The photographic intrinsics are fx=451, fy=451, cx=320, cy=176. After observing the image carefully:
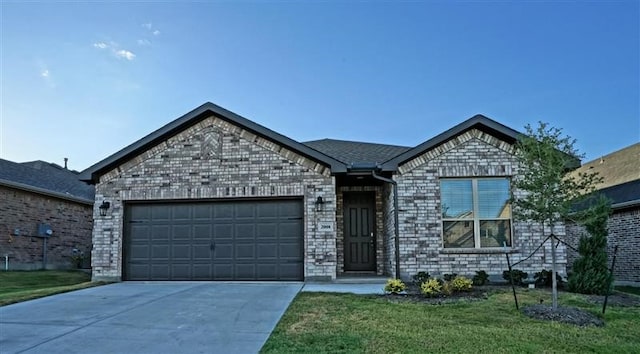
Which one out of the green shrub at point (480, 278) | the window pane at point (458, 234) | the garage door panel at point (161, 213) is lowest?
the green shrub at point (480, 278)

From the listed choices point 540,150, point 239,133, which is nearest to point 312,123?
point 239,133

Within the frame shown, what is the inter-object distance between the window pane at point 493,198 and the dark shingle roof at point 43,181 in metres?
11.3

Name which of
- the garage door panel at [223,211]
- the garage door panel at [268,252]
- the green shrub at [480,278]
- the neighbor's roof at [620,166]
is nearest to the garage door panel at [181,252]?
the garage door panel at [223,211]

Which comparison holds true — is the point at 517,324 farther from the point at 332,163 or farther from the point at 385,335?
the point at 332,163

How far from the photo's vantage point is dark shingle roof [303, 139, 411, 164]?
12320 mm

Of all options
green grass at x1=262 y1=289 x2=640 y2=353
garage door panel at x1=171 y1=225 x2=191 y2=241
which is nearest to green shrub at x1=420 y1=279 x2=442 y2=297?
green grass at x1=262 y1=289 x2=640 y2=353

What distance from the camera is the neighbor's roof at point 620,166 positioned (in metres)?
16.5

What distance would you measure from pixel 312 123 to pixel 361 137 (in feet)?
7.98

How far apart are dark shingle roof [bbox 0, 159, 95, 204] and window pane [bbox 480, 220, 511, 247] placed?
11.4 metres

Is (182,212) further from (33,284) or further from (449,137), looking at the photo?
(449,137)

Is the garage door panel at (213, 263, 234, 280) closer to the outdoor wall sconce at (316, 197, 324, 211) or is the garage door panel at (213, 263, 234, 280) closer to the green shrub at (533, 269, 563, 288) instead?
the outdoor wall sconce at (316, 197, 324, 211)

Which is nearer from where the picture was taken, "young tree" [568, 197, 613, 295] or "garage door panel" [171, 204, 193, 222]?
"young tree" [568, 197, 613, 295]

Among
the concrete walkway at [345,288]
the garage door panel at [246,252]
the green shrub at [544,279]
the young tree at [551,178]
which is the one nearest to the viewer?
the young tree at [551,178]

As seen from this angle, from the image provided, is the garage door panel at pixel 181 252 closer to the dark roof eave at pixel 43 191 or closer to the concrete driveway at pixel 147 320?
the concrete driveway at pixel 147 320
